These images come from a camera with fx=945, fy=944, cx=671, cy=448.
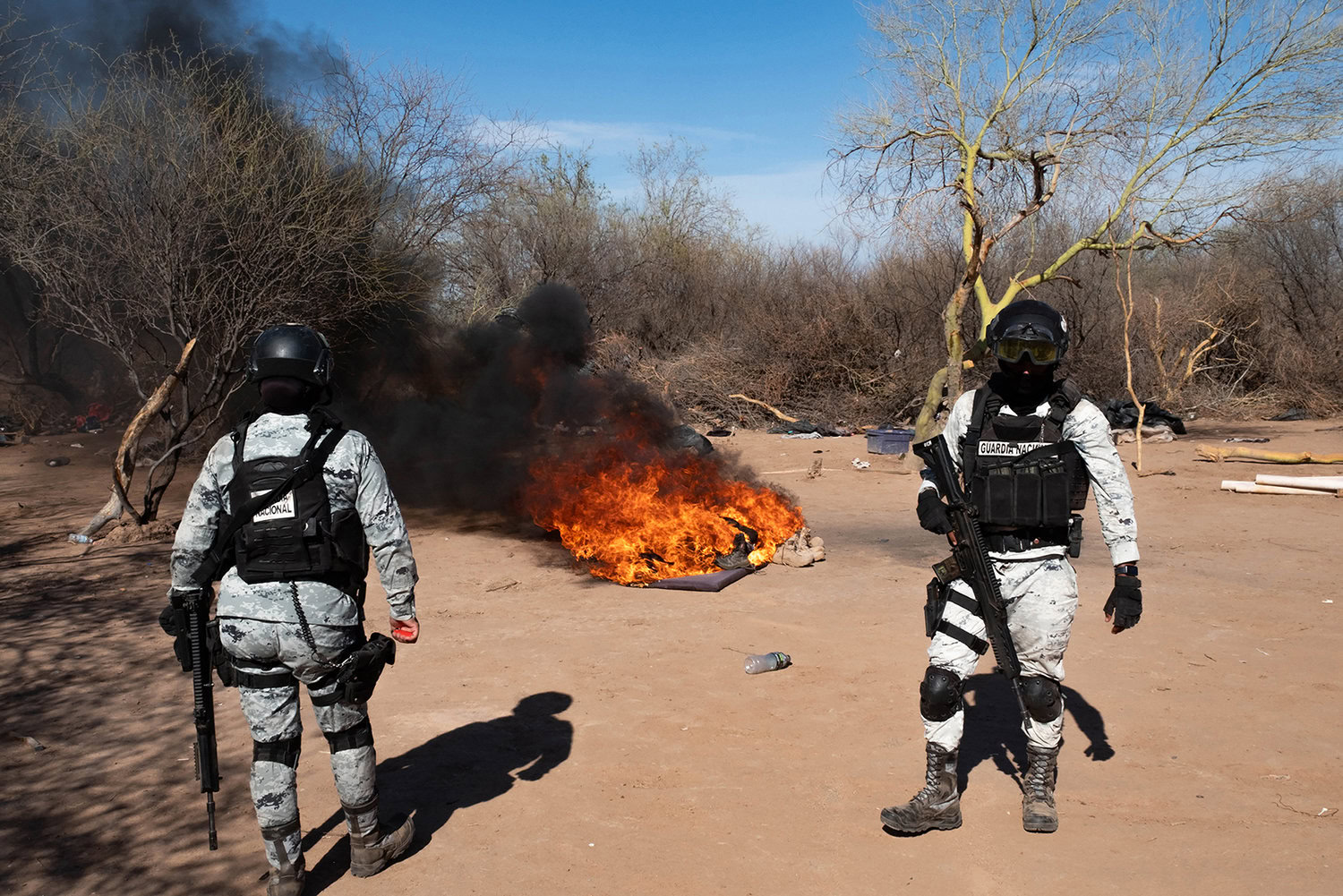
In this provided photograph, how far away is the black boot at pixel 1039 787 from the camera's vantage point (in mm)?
3596

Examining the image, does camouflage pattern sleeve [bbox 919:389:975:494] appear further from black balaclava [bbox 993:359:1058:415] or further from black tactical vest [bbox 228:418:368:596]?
black tactical vest [bbox 228:418:368:596]

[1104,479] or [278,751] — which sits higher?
[1104,479]

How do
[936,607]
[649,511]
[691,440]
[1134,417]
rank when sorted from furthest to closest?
1. [1134,417]
2. [691,440]
3. [649,511]
4. [936,607]

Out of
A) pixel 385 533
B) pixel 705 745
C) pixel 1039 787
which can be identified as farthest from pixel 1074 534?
pixel 385 533

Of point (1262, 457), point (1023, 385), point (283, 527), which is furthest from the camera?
point (1262, 457)

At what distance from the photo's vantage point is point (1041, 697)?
140 inches

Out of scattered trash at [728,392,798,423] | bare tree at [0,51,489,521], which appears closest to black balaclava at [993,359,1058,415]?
bare tree at [0,51,489,521]

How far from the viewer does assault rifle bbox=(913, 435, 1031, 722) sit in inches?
139

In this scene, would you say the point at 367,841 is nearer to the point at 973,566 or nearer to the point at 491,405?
the point at 973,566

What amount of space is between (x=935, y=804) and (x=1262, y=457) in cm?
1261

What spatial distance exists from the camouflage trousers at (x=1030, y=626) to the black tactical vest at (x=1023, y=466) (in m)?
0.15

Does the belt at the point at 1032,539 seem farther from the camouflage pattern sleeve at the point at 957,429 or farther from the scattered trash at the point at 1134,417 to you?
the scattered trash at the point at 1134,417

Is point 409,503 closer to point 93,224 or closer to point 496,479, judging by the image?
point 496,479

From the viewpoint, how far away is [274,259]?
10203mm
